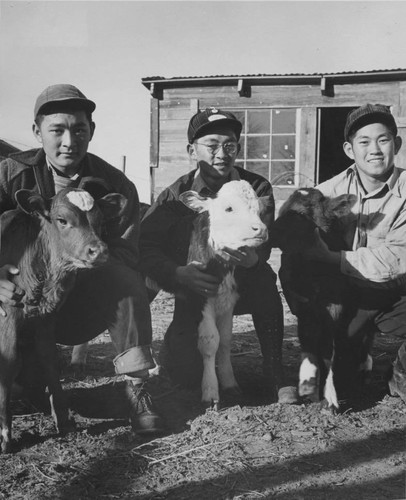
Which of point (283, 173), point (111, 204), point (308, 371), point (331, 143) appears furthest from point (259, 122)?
point (111, 204)

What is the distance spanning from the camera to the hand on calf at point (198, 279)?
165 inches

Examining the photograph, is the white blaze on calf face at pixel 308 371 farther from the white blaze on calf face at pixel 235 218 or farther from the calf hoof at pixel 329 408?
the white blaze on calf face at pixel 235 218

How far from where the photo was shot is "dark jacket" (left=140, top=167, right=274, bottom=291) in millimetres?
4379

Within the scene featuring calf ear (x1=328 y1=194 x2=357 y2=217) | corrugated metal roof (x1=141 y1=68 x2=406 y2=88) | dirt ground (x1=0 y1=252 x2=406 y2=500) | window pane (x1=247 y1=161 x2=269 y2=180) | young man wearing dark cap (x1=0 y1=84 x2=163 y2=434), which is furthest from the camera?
window pane (x1=247 y1=161 x2=269 y2=180)

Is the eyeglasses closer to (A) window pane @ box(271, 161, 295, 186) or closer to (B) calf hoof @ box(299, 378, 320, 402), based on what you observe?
(B) calf hoof @ box(299, 378, 320, 402)

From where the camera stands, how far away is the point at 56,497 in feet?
8.91

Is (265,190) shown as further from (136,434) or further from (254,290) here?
(136,434)

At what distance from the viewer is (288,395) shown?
13.2 ft

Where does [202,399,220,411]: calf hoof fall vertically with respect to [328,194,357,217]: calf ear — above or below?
below

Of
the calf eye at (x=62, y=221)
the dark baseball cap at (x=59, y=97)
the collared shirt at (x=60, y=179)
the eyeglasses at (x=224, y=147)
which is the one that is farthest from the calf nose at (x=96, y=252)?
the eyeglasses at (x=224, y=147)

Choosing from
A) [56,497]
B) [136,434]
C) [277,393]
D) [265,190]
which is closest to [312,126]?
[265,190]

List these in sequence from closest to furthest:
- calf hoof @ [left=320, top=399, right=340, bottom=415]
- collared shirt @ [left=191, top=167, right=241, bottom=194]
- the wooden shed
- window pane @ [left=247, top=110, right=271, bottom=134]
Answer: calf hoof @ [left=320, top=399, right=340, bottom=415]
collared shirt @ [left=191, top=167, right=241, bottom=194]
the wooden shed
window pane @ [left=247, top=110, right=271, bottom=134]

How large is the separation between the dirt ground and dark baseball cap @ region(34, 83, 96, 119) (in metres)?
2.09

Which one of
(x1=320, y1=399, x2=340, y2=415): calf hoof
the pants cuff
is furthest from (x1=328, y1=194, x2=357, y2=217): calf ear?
the pants cuff
